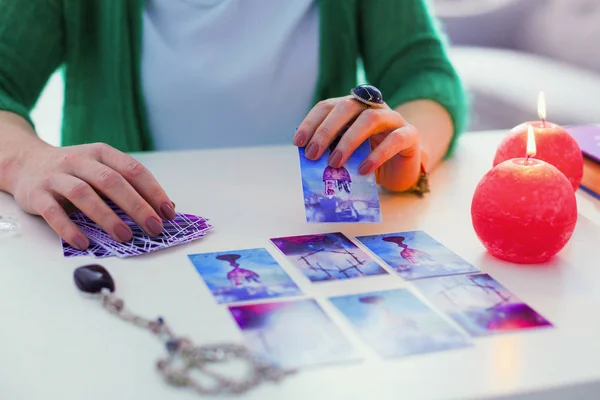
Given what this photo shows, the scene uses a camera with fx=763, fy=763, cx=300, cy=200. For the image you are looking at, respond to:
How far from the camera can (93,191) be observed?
2.85 feet

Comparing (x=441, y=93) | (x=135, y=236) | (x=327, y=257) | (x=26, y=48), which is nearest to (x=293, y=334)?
(x=327, y=257)

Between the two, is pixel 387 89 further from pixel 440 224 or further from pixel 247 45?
pixel 440 224

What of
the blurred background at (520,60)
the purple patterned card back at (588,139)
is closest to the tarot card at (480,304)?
the purple patterned card back at (588,139)

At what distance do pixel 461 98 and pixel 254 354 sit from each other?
A: 2.59 ft

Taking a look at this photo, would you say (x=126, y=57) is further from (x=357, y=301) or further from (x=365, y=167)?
(x=357, y=301)

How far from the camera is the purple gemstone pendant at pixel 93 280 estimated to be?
0.73 metres

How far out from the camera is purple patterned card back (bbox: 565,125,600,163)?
1.14 meters

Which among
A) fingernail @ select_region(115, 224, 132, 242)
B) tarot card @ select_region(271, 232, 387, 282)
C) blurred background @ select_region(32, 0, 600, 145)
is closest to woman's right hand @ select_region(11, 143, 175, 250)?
fingernail @ select_region(115, 224, 132, 242)

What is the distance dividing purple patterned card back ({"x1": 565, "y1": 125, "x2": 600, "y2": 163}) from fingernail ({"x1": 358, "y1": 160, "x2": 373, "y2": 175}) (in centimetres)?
40

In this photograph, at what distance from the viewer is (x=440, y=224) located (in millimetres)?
930

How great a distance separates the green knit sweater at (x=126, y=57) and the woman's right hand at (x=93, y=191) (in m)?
0.33

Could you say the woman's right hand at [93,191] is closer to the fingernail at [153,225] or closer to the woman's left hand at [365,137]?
the fingernail at [153,225]

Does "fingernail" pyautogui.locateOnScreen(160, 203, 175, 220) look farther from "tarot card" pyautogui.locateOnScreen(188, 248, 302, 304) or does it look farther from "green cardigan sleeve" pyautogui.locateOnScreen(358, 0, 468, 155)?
"green cardigan sleeve" pyautogui.locateOnScreen(358, 0, 468, 155)

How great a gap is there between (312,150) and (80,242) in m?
0.28
